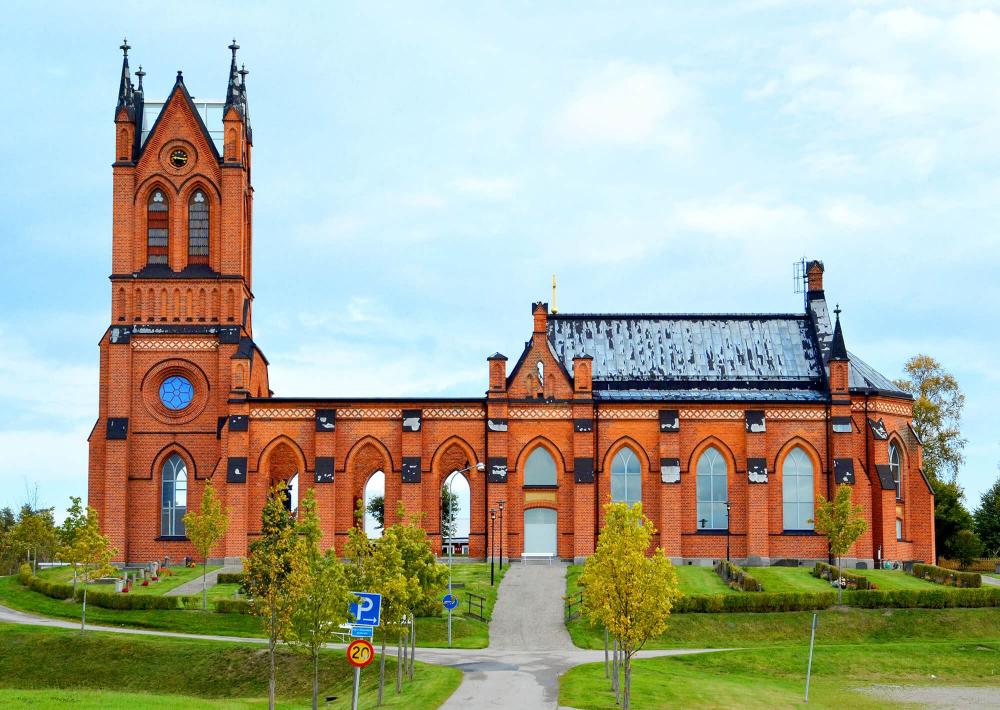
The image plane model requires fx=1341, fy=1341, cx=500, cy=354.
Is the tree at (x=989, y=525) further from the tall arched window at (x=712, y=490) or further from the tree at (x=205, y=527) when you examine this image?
the tree at (x=205, y=527)

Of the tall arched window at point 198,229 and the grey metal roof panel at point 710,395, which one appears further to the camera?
the tall arched window at point 198,229

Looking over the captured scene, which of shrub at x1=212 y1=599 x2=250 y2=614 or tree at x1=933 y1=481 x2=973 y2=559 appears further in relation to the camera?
tree at x1=933 y1=481 x2=973 y2=559

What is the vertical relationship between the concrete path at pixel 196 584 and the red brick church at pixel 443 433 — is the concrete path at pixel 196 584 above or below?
below

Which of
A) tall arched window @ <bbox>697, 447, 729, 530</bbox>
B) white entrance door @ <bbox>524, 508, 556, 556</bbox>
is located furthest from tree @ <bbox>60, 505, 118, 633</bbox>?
tall arched window @ <bbox>697, 447, 729, 530</bbox>

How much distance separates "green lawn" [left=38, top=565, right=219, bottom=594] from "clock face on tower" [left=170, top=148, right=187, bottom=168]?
78.3ft

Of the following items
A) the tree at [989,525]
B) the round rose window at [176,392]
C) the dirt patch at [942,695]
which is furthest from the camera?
the tree at [989,525]

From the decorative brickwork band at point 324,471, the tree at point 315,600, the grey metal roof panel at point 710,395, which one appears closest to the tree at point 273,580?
the tree at point 315,600

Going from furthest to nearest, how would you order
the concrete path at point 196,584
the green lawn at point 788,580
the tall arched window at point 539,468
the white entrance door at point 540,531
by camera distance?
the tall arched window at point 539,468, the white entrance door at point 540,531, the concrete path at point 196,584, the green lawn at point 788,580

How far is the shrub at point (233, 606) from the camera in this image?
60.1m

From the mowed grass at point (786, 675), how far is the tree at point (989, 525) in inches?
1481

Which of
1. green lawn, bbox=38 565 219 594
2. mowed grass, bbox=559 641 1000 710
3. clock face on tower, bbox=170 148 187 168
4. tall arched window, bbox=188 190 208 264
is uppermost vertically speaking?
clock face on tower, bbox=170 148 187 168

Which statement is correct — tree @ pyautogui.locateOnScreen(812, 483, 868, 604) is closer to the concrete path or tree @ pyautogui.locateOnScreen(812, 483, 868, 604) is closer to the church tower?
the concrete path

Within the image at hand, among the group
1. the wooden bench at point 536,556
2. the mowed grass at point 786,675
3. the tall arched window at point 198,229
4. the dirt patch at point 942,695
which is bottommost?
the dirt patch at point 942,695

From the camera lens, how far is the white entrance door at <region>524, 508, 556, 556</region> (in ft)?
253
